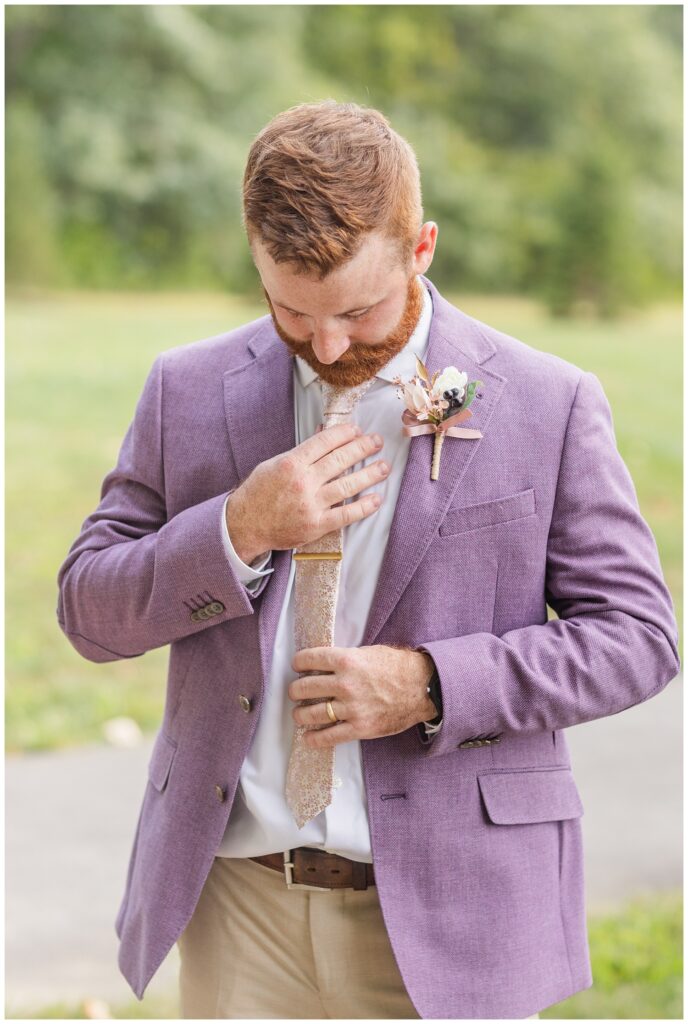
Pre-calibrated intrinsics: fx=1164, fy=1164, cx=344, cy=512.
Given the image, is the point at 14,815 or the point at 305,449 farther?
the point at 14,815

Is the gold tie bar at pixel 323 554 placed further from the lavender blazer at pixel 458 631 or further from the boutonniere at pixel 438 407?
the boutonniere at pixel 438 407

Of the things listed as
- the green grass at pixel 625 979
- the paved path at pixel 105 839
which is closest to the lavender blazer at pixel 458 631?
the green grass at pixel 625 979

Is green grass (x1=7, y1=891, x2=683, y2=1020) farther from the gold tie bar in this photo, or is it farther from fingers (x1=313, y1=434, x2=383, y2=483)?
fingers (x1=313, y1=434, x2=383, y2=483)

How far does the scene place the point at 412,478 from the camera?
190 centimetres

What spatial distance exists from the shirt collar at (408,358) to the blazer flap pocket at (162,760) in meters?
0.70

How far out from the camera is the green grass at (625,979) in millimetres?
3334

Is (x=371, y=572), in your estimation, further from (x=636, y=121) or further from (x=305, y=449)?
(x=636, y=121)

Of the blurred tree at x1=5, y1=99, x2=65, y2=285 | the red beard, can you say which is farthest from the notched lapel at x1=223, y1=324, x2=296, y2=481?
the blurred tree at x1=5, y1=99, x2=65, y2=285

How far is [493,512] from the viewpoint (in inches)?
75.4

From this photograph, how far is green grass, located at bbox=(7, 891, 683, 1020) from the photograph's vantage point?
3334mm

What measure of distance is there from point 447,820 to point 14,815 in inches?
115

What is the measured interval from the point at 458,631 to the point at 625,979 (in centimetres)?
205

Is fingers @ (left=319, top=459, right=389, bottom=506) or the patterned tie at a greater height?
fingers @ (left=319, top=459, right=389, bottom=506)

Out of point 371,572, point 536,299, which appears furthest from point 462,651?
point 536,299
